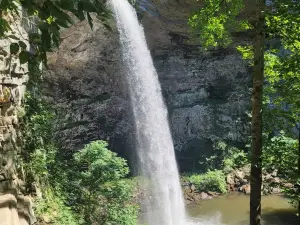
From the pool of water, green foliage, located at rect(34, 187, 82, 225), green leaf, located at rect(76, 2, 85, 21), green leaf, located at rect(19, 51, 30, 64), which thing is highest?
green leaf, located at rect(76, 2, 85, 21)

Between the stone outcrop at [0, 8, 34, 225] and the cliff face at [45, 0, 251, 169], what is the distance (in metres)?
7.95

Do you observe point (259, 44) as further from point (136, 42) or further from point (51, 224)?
point (136, 42)

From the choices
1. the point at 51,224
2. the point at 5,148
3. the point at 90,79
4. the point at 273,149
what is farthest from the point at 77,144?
the point at 273,149

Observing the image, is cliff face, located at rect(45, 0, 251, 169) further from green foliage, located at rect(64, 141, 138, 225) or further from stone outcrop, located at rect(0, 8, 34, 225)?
stone outcrop, located at rect(0, 8, 34, 225)

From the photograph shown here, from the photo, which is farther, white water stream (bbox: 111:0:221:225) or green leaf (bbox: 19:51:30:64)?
white water stream (bbox: 111:0:221:225)

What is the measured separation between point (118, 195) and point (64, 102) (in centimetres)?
860

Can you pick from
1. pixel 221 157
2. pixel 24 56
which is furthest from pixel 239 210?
pixel 24 56

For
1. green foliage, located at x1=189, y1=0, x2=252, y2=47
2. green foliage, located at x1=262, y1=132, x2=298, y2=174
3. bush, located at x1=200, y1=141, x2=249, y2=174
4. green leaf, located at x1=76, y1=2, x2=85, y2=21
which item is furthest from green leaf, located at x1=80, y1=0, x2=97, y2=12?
bush, located at x1=200, y1=141, x2=249, y2=174

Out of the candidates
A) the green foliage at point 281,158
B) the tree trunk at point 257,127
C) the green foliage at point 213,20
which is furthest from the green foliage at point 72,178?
the green foliage at point 281,158

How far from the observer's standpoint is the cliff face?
1490 cm

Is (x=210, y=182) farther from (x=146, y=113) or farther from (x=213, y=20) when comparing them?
(x=213, y=20)

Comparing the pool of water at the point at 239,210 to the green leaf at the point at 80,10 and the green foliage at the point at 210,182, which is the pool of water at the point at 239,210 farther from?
the green leaf at the point at 80,10

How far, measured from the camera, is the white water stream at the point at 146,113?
1398 cm

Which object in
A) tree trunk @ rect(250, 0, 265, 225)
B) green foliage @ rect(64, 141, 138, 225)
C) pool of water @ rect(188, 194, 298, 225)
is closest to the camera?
tree trunk @ rect(250, 0, 265, 225)
